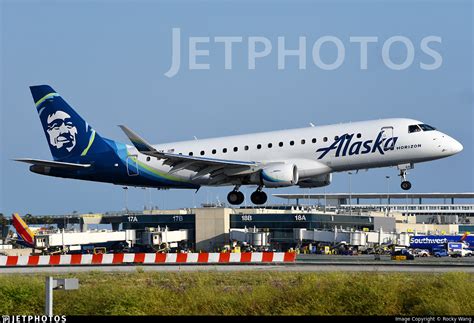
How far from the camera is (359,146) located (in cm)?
6022

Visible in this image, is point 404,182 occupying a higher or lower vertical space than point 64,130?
lower

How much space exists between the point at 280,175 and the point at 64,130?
708 inches

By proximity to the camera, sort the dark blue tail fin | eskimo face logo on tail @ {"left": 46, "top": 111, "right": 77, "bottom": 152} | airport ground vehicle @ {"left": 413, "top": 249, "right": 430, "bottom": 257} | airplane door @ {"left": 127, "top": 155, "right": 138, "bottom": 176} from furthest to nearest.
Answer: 1. airport ground vehicle @ {"left": 413, "top": 249, "right": 430, "bottom": 257}
2. eskimo face logo on tail @ {"left": 46, "top": 111, "right": 77, "bottom": 152}
3. the dark blue tail fin
4. airplane door @ {"left": 127, "top": 155, "right": 138, "bottom": 176}

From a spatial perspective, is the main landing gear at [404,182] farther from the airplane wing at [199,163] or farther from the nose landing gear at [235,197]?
the nose landing gear at [235,197]

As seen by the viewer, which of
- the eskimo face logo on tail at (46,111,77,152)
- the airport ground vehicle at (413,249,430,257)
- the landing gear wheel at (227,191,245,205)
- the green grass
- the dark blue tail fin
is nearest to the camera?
the green grass

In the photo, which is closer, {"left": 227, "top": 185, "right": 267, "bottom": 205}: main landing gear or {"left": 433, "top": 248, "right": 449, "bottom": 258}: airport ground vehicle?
{"left": 227, "top": 185, "right": 267, "bottom": 205}: main landing gear

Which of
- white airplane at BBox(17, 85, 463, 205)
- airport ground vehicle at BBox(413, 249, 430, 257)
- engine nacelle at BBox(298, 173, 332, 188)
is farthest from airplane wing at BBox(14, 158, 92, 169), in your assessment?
airport ground vehicle at BBox(413, 249, 430, 257)

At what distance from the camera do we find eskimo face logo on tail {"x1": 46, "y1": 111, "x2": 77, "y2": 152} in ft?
227

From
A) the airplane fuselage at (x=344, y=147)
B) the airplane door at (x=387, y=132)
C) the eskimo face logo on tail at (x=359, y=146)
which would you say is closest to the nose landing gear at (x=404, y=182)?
the airplane fuselage at (x=344, y=147)

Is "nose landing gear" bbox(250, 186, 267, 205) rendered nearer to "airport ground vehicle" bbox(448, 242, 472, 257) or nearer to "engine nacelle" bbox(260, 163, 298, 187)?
"engine nacelle" bbox(260, 163, 298, 187)

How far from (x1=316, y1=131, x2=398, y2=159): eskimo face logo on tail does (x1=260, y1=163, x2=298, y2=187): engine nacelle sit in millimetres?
2712

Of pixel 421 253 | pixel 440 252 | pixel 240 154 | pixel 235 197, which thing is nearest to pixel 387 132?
pixel 240 154

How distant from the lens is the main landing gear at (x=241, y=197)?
66.2 m

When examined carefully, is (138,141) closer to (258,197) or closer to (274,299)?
(258,197)
